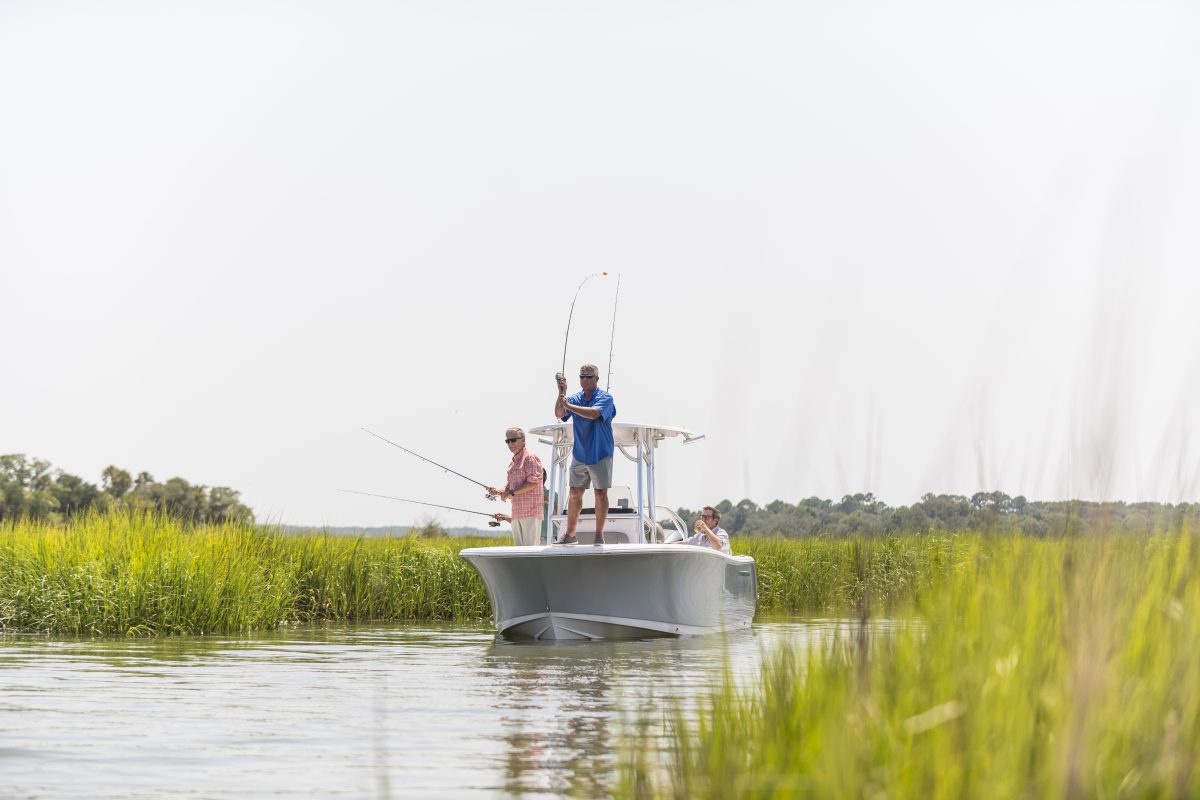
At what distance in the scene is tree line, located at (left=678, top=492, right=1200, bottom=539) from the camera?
5.87 meters

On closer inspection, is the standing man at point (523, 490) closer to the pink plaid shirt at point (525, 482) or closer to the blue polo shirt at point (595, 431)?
the pink plaid shirt at point (525, 482)

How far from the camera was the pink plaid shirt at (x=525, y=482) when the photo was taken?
17.3 m

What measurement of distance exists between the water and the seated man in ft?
9.88

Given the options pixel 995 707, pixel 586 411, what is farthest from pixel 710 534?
pixel 995 707

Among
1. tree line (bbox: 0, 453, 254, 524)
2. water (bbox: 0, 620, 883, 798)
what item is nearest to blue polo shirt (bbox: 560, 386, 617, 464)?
water (bbox: 0, 620, 883, 798)

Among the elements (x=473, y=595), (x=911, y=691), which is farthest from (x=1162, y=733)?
(x=473, y=595)

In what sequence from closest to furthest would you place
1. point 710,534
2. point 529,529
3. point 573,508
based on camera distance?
point 573,508 → point 529,529 → point 710,534

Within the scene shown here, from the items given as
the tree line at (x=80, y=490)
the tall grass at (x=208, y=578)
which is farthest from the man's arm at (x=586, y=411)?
the tree line at (x=80, y=490)

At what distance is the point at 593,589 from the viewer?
52.6 ft

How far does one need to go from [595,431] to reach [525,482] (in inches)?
97.6

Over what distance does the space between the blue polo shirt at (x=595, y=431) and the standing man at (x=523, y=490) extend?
221 cm

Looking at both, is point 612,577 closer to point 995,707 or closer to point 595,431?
point 595,431

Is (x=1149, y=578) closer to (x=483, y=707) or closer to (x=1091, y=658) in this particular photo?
(x=1091, y=658)

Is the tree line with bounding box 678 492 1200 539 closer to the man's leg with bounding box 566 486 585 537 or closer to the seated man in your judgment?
the man's leg with bounding box 566 486 585 537
